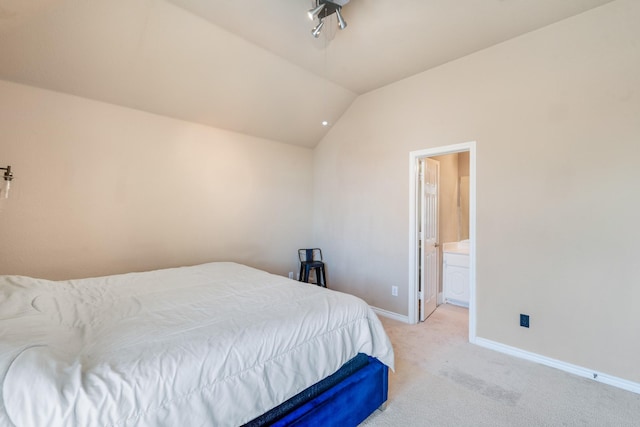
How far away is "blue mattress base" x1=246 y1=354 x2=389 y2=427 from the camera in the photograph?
1362mm

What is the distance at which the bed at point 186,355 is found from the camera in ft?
2.99

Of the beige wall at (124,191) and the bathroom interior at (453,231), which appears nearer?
the beige wall at (124,191)

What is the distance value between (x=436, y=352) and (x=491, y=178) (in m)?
1.76

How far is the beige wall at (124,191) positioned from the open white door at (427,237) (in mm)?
1965

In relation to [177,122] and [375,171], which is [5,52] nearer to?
[177,122]

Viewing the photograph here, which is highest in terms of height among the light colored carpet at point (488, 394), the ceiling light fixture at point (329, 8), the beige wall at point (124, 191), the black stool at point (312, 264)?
the ceiling light fixture at point (329, 8)

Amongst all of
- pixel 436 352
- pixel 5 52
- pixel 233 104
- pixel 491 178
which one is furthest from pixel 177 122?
pixel 436 352

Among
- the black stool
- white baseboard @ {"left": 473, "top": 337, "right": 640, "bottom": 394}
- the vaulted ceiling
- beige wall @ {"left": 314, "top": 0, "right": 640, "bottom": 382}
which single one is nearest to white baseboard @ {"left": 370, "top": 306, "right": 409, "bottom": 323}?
beige wall @ {"left": 314, "top": 0, "right": 640, "bottom": 382}

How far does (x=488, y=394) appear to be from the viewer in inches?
82.4

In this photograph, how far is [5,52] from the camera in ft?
7.23

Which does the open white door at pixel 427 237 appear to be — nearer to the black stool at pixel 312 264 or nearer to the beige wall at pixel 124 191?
the black stool at pixel 312 264

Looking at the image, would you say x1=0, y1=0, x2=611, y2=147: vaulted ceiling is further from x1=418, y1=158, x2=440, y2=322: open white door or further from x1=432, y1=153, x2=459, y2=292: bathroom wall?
x1=432, y1=153, x2=459, y2=292: bathroom wall

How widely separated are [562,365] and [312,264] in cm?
280

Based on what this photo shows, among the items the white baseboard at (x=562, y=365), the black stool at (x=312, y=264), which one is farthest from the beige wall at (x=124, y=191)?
the white baseboard at (x=562, y=365)
